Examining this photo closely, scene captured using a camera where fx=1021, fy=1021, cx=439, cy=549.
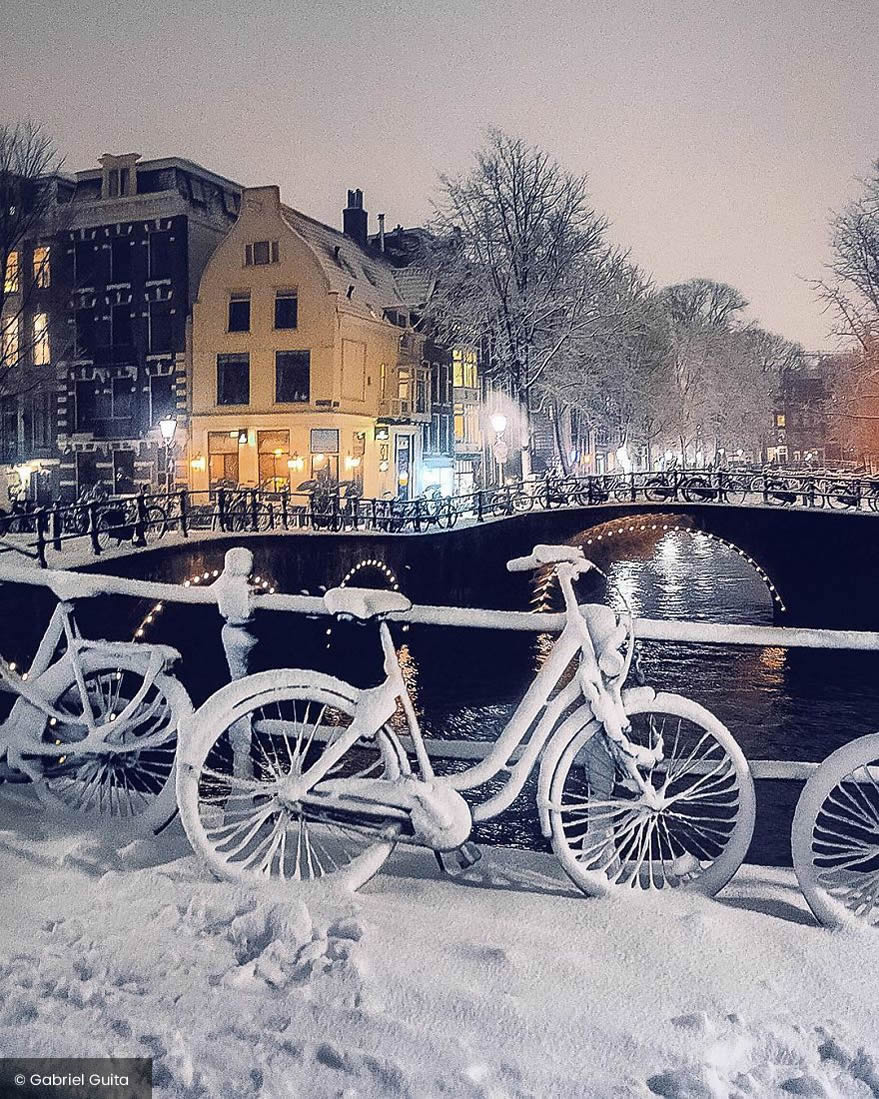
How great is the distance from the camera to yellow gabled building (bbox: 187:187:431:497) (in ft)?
54.1

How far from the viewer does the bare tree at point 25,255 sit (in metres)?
11.4

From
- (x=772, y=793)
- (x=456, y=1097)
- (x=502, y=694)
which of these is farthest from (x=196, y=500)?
(x=456, y=1097)

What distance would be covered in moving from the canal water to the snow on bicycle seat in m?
5.19

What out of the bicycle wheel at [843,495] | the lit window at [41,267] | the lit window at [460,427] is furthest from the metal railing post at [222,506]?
the bicycle wheel at [843,495]

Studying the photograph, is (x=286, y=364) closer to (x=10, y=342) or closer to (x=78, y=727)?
(x=10, y=342)

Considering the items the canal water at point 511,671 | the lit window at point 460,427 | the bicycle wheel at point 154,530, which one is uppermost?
the lit window at point 460,427

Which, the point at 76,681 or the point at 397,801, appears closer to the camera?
the point at 397,801

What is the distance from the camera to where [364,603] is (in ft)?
7.30

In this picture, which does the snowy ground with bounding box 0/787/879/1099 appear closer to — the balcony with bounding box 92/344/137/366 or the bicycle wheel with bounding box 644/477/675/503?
the bicycle wheel with bounding box 644/477/675/503

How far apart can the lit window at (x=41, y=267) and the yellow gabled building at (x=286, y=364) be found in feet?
8.77

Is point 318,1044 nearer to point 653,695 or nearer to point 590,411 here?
point 653,695

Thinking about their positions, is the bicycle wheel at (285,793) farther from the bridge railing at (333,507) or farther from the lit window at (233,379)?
the lit window at (233,379)

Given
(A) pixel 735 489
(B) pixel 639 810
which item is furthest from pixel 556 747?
(A) pixel 735 489

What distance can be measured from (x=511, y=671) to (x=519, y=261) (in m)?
6.28
